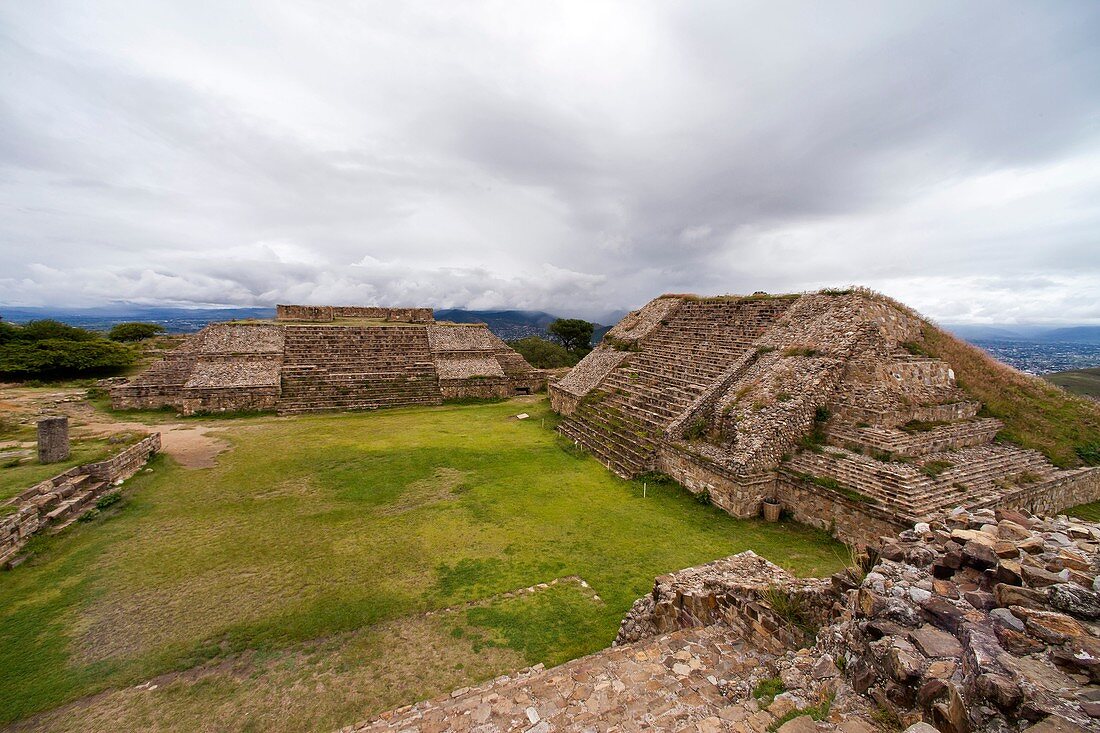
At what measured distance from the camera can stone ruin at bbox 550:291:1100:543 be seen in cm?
815

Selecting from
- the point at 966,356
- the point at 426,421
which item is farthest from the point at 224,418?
the point at 966,356

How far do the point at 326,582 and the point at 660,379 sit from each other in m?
11.0

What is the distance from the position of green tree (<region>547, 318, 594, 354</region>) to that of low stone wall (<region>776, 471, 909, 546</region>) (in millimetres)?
39982

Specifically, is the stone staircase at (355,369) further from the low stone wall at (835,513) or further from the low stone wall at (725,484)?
the low stone wall at (835,513)

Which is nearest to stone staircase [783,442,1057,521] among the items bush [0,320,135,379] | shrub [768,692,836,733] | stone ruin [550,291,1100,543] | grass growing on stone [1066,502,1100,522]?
stone ruin [550,291,1100,543]

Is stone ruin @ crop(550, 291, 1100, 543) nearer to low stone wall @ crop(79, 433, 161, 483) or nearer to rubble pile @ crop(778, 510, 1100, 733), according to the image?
rubble pile @ crop(778, 510, 1100, 733)

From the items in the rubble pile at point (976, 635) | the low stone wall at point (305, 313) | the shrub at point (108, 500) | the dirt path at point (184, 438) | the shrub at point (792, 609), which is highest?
the low stone wall at point (305, 313)

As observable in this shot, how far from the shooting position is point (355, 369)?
66.4 ft

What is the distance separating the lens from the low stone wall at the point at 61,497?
6.92m

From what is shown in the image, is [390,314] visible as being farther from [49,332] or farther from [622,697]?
[622,697]

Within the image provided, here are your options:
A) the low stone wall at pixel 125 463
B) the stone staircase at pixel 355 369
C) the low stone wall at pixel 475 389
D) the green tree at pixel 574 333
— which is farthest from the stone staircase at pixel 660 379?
the green tree at pixel 574 333

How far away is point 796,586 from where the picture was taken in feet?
15.6

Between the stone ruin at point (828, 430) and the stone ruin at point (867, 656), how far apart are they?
3806mm

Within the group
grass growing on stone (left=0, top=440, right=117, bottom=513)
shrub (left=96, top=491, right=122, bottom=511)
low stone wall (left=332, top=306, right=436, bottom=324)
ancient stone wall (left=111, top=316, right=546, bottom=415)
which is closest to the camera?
grass growing on stone (left=0, top=440, right=117, bottom=513)
